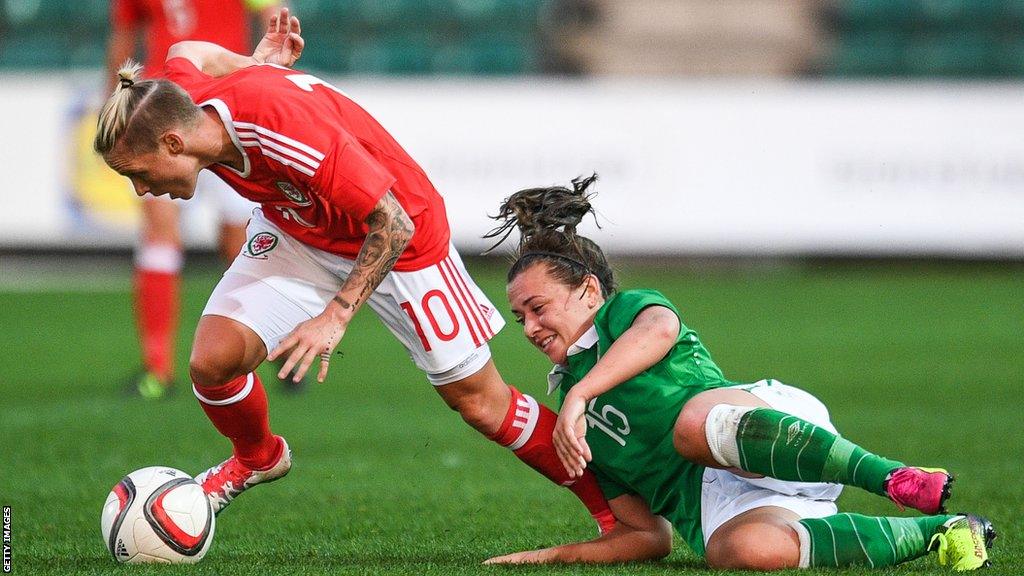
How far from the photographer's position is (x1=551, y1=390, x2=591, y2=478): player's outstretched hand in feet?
10.9

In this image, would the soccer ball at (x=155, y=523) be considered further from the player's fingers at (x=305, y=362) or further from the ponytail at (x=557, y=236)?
the ponytail at (x=557, y=236)

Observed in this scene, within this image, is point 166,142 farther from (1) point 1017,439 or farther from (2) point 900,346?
(2) point 900,346

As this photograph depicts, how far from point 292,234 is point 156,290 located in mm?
2973

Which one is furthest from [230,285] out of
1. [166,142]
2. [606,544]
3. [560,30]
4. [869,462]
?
[560,30]

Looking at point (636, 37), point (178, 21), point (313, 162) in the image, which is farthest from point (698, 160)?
point (313, 162)

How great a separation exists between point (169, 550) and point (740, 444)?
1416 millimetres

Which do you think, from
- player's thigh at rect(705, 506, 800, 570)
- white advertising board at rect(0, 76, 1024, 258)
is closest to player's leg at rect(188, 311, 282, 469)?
player's thigh at rect(705, 506, 800, 570)

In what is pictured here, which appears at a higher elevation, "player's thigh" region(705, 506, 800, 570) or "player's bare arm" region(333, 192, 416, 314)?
"player's bare arm" region(333, 192, 416, 314)

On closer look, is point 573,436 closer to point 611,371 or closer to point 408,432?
point 611,371

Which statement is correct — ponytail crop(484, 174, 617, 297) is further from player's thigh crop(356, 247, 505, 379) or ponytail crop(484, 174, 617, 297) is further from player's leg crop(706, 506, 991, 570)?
player's leg crop(706, 506, 991, 570)

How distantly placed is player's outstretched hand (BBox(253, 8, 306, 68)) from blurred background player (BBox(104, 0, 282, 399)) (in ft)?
7.93

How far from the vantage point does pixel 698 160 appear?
1357 cm

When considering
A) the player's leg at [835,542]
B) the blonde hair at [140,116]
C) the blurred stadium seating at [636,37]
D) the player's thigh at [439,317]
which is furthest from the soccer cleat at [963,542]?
the blurred stadium seating at [636,37]

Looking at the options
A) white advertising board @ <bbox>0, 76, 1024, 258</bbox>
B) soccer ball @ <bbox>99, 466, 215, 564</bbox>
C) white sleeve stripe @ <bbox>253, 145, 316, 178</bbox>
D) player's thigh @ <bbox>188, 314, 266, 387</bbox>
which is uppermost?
white sleeve stripe @ <bbox>253, 145, 316, 178</bbox>
